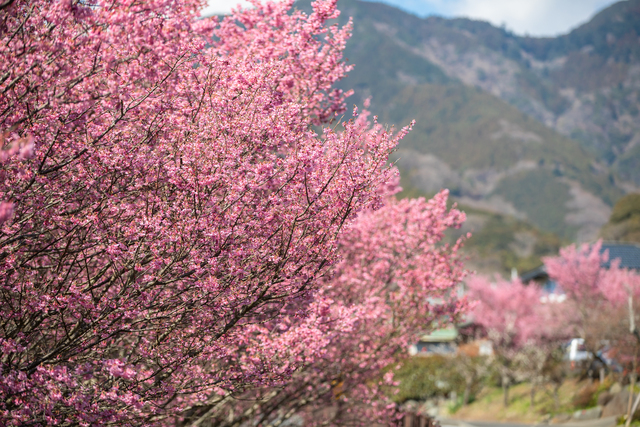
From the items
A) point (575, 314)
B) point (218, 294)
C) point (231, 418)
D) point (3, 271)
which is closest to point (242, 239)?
point (218, 294)

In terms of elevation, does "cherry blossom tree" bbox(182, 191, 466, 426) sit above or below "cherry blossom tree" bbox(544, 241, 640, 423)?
below

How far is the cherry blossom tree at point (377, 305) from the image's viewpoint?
8.99 meters

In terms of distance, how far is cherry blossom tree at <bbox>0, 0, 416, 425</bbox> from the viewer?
452 cm

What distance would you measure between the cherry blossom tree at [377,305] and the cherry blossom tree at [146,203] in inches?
126

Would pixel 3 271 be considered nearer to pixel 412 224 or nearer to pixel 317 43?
pixel 317 43

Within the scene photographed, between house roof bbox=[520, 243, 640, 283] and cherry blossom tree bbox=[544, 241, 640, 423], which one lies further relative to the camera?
house roof bbox=[520, 243, 640, 283]

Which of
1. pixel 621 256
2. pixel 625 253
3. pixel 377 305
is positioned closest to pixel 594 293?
pixel 621 256

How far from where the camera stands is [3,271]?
184 inches

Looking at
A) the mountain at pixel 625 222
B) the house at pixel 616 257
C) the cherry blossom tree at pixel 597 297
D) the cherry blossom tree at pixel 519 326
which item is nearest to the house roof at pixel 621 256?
the house at pixel 616 257

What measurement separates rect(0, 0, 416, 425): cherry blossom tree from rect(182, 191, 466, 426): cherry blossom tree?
10.5ft

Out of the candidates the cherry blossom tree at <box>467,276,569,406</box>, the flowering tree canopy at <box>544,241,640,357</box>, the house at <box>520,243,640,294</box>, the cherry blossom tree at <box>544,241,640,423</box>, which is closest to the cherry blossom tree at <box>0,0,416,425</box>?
the cherry blossom tree at <box>544,241,640,423</box>

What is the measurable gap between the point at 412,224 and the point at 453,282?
4.35 ft

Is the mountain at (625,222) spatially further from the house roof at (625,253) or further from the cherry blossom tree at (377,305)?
the cherry blossom tree at (377,305)

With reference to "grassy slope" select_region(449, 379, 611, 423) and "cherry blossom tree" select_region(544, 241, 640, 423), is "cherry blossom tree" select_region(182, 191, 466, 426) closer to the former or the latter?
"cherry blossom tree" select_region(544, 241, 640, 423)
